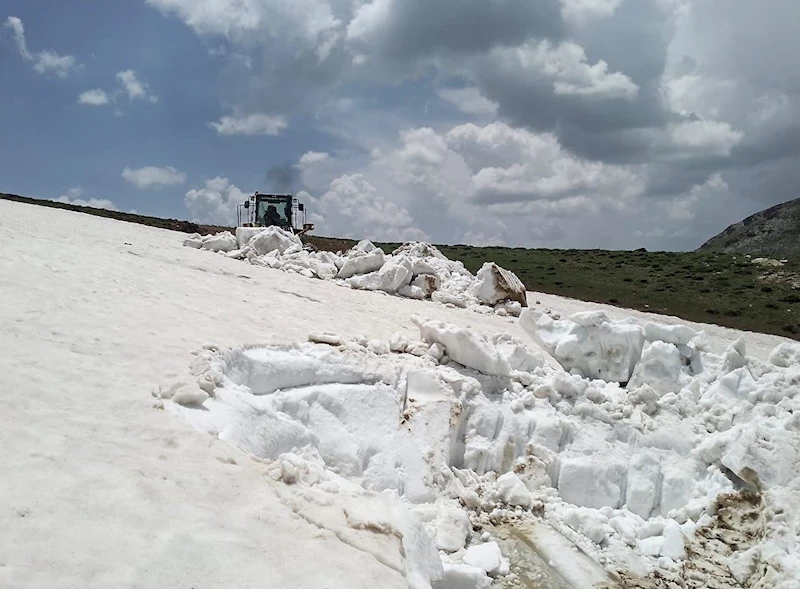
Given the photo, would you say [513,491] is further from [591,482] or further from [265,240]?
[265,240]

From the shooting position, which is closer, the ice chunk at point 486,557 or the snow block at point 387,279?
the ice chunk at point 486,557

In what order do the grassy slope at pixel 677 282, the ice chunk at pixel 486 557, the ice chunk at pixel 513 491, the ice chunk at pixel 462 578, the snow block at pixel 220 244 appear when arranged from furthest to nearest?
the grassy slope at pixel 677 282
the snow block at pixel 220 244
the ice chunk at pixel 513 491
the ice chunk at pixel 486 557
the ice chunk at pixel 462 578

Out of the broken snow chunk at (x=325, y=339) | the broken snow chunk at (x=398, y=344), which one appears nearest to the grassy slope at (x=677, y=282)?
the broken snow chunk at (x=398, y=344)

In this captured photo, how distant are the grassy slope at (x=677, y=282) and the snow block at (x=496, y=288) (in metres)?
8.01

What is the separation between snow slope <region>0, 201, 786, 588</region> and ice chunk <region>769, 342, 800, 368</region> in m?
6.36

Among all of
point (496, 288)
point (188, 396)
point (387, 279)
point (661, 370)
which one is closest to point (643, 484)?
point (661, 370)

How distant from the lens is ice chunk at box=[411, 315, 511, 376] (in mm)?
8445

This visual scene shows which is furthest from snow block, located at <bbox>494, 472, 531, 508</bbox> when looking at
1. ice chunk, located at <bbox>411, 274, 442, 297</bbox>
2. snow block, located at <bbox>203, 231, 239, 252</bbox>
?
snow block, located at <bbox>203, 231, 239, 252</bbox>

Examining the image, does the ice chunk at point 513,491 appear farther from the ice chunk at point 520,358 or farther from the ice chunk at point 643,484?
the ice chunk at point 520,358

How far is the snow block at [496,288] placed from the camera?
54.0 feet

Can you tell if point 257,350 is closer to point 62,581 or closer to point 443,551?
point 443,551

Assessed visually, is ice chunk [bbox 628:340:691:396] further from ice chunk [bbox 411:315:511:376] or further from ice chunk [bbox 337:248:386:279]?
ice chunk [bbox 337:248:386:279]

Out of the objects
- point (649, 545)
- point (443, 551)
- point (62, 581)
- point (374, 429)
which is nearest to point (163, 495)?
point (62, 581)

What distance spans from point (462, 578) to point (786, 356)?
6439mm
